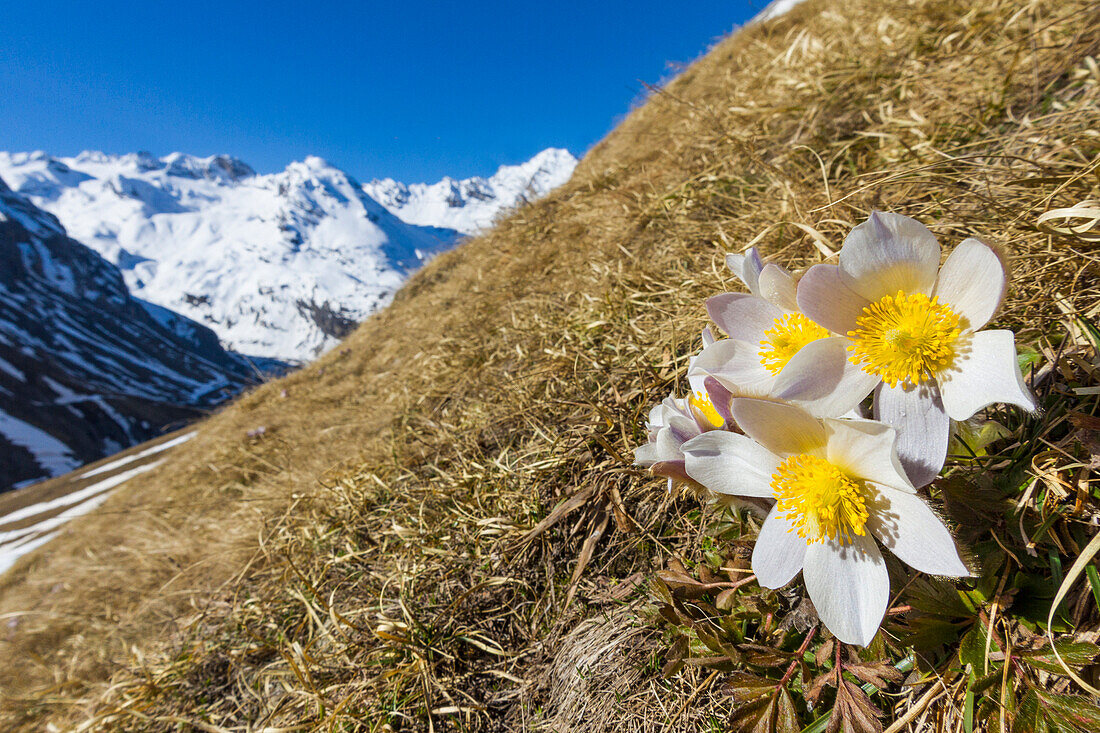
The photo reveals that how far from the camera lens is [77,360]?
85375 millimetres

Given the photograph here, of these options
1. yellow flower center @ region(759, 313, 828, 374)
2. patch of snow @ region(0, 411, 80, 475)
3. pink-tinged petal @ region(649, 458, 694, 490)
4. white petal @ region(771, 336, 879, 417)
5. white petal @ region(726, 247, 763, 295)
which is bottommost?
pink-tinged petal @ region(649, 458, 694, 490)

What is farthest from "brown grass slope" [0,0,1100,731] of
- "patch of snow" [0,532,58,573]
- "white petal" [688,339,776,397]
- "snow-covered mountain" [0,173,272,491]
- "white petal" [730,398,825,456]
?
"snow-covered mountain" [0,173,272,491]

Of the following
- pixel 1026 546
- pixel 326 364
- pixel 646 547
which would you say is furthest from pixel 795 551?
pixel 326 364

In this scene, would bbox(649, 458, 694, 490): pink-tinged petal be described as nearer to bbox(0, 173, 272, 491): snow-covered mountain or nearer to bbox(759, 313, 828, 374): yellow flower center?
bbox(759, 313, 828, 374): yellow flower center

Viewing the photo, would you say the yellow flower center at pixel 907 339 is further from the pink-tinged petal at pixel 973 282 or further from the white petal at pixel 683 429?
the white petal at pixel 683 429

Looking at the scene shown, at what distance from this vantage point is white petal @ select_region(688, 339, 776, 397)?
0.91m

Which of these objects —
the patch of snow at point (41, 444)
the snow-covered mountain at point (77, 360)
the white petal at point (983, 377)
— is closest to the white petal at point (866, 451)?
the white petal at point (983, 377)

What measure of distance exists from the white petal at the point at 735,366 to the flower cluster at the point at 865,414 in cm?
10

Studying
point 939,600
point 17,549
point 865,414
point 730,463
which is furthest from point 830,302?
point 17,549

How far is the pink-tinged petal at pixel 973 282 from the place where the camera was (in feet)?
2.36

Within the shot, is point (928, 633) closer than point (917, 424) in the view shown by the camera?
No

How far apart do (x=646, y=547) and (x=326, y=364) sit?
645cm

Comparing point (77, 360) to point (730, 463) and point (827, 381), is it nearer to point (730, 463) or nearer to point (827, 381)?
point (730, 463)

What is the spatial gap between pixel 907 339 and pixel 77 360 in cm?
11899
